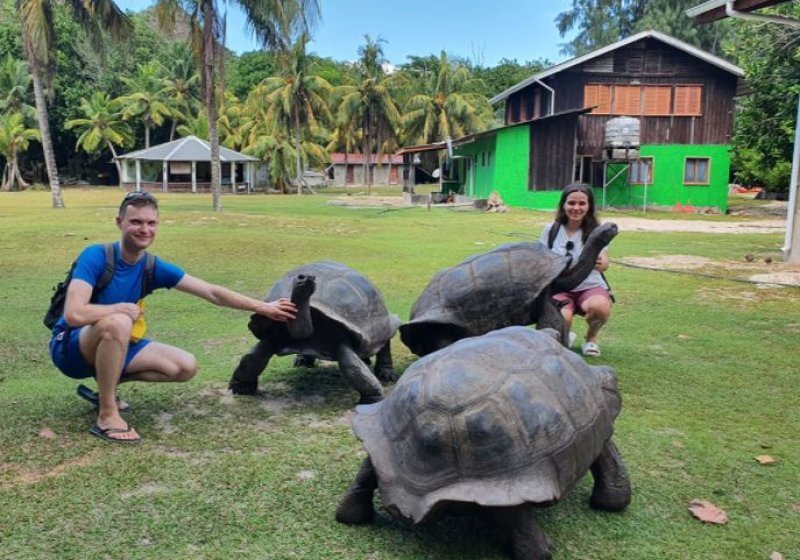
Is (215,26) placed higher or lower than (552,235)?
higher

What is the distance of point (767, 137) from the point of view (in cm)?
1716

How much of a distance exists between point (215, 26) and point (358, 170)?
44.3 m

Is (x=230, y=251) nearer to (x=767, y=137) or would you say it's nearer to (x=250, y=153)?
(x=767, y=137)

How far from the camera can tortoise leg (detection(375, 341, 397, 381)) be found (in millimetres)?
5430

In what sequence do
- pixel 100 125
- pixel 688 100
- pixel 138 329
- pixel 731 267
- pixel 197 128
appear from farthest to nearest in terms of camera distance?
1. pixel 197 128
2. pixel 100 125
3. pixel 688 100
4. pixel 731 267
5. pixel 138 329

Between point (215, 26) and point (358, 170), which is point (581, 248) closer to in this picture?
point (215, 26)

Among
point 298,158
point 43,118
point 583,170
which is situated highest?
point 43,118

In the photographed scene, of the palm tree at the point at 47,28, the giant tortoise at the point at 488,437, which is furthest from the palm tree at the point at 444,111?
the giant tortoise at the point at 488,437

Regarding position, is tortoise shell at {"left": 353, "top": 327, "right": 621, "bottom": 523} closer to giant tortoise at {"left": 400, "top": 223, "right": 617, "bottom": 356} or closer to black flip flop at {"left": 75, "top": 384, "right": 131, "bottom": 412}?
giant tortoise at {"left": 400, "top": 223, "right": 617, "bottom": 356}

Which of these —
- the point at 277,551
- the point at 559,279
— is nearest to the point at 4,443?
the point at 277,551

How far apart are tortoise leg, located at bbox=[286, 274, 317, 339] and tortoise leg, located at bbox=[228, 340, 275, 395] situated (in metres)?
0.31

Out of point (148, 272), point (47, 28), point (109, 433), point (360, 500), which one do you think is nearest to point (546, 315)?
point (360, 500)

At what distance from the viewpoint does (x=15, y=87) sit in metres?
52.9

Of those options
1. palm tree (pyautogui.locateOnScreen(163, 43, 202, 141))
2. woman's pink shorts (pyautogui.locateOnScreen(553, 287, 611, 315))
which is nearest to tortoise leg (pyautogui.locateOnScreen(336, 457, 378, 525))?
woman's pink shorts (pyautogui.locateOnScreen(553, 287, 611, 315))
